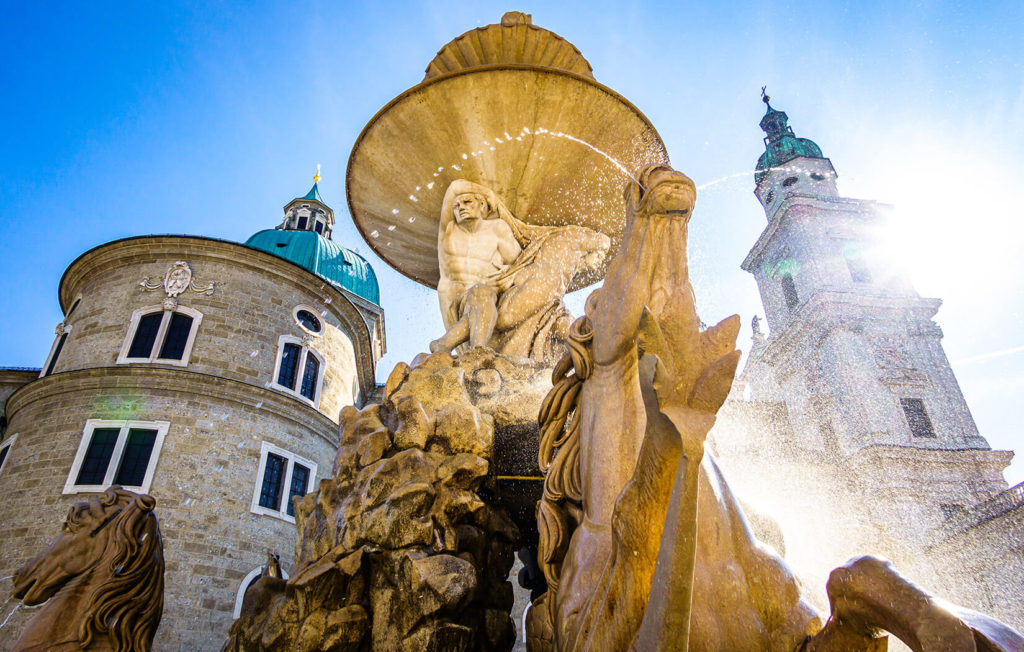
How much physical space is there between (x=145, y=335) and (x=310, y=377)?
193 inches

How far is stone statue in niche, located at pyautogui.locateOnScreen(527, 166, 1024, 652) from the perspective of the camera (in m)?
1.50

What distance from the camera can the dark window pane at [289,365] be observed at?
64.3ft

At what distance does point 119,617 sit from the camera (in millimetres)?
3311

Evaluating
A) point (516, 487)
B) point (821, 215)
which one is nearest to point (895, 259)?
point (821, 215)

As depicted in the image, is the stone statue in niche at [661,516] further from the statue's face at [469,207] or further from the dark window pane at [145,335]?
the dark window pane at [145,335]

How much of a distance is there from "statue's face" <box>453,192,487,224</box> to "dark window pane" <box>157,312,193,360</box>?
1592 centimetres

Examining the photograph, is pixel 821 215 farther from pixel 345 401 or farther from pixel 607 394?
pixel 607 394

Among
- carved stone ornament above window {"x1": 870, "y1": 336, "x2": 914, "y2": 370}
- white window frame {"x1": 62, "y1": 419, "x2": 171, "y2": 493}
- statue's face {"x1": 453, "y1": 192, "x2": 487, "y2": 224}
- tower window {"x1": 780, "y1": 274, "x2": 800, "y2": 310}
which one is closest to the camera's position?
statue's face {"x1": 453, "y1": 192, "x2": 487, "y2": 224}

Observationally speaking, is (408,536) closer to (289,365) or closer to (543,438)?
(543,438)

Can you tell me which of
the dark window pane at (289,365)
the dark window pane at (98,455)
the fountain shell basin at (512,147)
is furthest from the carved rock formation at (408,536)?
the dark window pane at (289,365)

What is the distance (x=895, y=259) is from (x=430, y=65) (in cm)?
4821

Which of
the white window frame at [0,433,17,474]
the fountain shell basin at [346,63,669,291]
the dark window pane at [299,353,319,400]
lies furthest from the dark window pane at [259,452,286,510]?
the fountain shell basin at [346,63,669,291]

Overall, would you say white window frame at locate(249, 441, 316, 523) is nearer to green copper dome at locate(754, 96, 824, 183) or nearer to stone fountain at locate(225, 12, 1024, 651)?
stone fountain at locate(225, 12, 1024, 651)

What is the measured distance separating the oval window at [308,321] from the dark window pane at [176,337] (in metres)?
3.28
